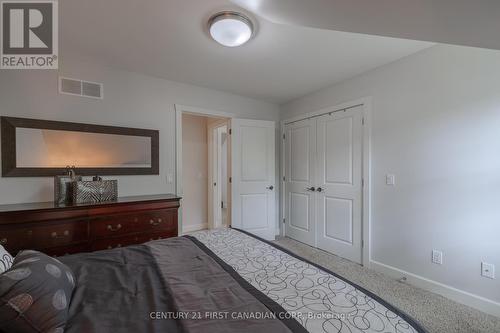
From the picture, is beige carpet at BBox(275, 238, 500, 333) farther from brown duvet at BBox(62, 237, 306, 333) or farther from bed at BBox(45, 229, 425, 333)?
brown duvet at BBox(62, 237, 306, 333)

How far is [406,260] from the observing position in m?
2.40

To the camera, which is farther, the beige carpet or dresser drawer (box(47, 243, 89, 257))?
dresser drawer (box(47, 243, 89, 257))

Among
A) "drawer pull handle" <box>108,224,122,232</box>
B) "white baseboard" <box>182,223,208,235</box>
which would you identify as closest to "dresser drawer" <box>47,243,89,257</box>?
"drawer pull handle" <box>108,224,122,232</box>

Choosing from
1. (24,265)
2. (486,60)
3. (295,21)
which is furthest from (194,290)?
(486,60)

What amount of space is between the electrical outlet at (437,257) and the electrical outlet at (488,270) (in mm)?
281

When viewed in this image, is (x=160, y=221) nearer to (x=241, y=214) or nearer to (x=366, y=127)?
(x=241, y=214)

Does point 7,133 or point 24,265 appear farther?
point 7,133

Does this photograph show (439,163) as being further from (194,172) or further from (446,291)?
(194,172)

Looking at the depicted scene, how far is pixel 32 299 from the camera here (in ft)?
2.35

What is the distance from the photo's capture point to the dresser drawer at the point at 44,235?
1751mm

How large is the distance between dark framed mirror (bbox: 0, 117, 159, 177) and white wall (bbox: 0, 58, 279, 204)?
9cm

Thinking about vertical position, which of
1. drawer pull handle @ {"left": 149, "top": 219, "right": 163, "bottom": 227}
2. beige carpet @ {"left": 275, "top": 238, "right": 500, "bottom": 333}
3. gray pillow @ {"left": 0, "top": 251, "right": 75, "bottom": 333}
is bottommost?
beige carpet @ {"left": 275, "top": 238, "right": 500, "bottom": 333}

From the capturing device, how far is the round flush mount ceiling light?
5.66 feet

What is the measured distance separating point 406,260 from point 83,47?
402 centimetres
